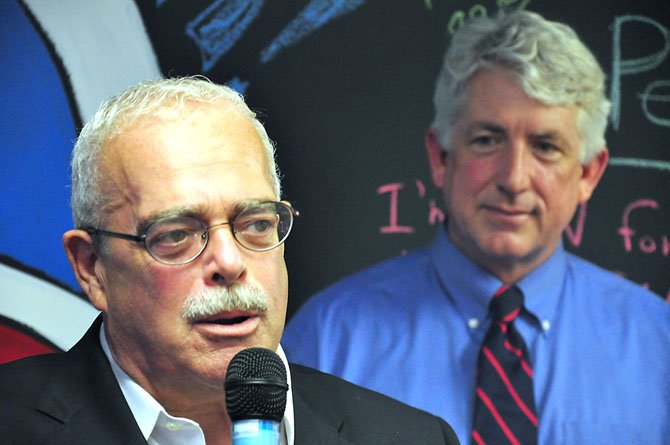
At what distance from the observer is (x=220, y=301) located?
2213 millimetres

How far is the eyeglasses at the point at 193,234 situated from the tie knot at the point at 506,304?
1.13 metres

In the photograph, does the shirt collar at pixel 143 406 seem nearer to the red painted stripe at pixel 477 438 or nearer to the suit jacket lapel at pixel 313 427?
the suit jacket lapel at pixel 313 427

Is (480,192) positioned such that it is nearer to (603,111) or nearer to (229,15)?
(603,111)

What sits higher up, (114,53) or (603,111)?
(114,53)

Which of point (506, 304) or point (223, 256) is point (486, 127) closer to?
point (506, 304)

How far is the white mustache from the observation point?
2.21 meters

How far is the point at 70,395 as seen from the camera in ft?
7.63

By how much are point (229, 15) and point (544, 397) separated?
144 centimetres

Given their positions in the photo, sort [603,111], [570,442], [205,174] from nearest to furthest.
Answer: [205,174], [570,442], [603,111]

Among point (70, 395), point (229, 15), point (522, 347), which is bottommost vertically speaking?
point (522, 347)

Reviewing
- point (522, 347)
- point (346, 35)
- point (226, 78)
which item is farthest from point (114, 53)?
point (522, 347)

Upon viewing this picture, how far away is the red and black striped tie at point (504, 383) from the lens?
10.5ft

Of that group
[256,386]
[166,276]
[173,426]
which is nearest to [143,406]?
[173,426]

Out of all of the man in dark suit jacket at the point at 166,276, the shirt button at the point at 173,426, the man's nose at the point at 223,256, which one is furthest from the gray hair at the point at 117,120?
the shirt button at the point at 173,426
